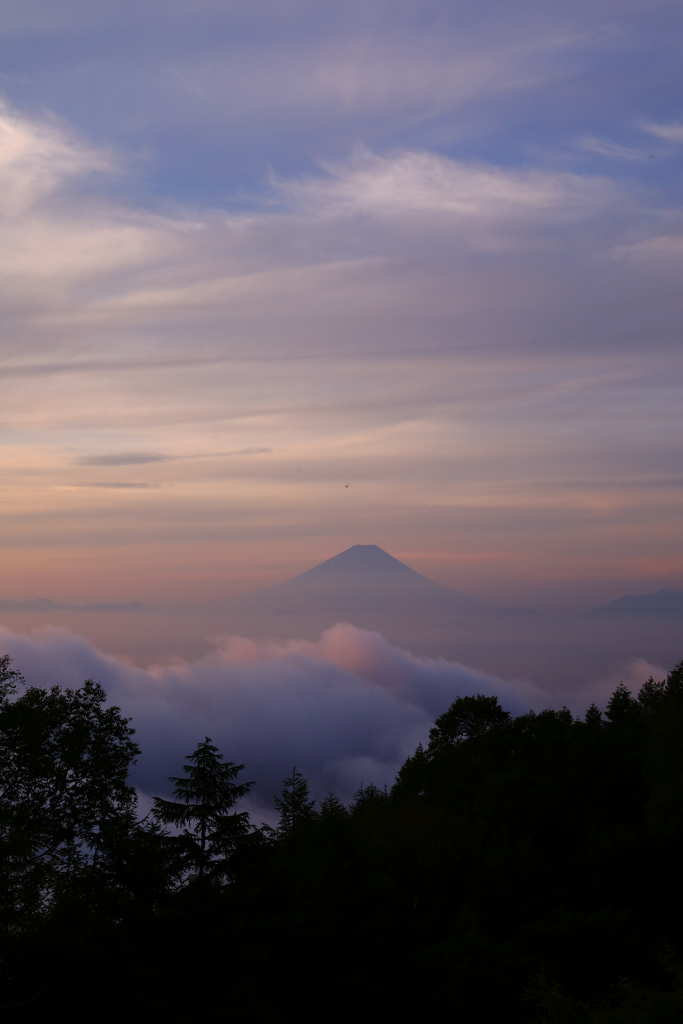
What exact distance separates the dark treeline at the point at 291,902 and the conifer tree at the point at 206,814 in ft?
0.23

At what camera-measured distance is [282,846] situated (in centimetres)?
3641

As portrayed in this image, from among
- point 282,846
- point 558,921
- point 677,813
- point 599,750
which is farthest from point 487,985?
point 599,750

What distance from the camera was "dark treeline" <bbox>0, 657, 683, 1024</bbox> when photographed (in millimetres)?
27156

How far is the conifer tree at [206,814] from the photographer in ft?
104

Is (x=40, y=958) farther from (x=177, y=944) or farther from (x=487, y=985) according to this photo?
(x=487, y=985)

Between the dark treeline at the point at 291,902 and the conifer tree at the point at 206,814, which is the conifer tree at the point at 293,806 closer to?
the dark treeline at the point at 291,902

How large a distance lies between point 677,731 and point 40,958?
3001cm

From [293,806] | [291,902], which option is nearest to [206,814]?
[291,902]

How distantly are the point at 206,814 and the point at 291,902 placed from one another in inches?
221

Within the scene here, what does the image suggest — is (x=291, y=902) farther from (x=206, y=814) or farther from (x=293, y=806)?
(x=293, y=806)

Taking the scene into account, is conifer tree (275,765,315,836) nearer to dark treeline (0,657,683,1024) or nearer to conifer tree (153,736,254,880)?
dark treeline (0,657,683,1024)

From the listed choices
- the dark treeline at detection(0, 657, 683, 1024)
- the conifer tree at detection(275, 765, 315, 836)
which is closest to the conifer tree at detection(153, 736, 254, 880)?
the dark treeline at detection(0, 657, 683, 1024)

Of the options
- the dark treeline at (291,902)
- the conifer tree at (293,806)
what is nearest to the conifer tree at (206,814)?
the dark treeline at (291,902)

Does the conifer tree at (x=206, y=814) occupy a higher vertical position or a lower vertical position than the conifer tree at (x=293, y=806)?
higher
